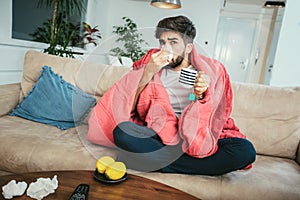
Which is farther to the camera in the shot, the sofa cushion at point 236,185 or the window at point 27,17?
the window at point 27,17

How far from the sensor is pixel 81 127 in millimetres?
1220

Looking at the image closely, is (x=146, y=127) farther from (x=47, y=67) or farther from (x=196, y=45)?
(x=47, y=67)

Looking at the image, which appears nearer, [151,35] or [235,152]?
[151,35]

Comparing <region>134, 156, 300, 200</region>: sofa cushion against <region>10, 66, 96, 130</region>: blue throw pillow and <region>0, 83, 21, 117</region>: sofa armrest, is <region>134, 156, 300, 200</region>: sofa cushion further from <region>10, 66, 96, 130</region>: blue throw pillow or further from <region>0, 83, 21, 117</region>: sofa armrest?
<region>0, 83, 21, 117</region>: sofa armrest

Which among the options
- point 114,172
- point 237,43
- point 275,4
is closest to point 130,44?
point 114,172

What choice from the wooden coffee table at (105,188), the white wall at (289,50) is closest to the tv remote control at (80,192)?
the wooden coffee table at (105,188)

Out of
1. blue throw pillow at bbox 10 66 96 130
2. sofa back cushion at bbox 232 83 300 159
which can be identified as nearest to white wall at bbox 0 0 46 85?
blue throw pillow at bbox 10 66 96 130

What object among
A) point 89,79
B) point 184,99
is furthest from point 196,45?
point 89,79

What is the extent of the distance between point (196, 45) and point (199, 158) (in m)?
0.46

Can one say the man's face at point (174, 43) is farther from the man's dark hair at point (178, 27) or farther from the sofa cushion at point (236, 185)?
the sofa cushion at point (236, 185)

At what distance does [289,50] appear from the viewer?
2904 mm

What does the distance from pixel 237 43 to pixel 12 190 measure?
532 centimetres

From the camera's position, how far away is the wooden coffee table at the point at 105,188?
0.69 metres

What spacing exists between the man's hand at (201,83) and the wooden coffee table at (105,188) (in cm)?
39
